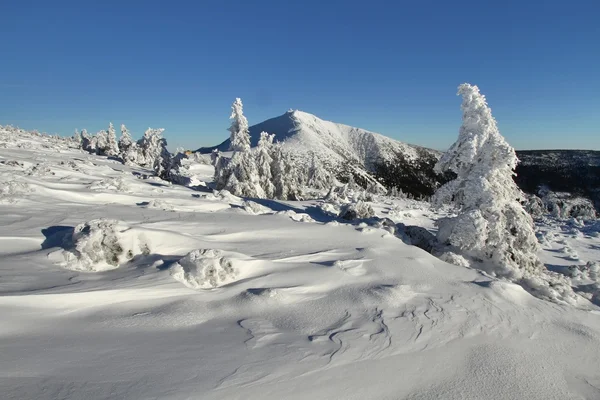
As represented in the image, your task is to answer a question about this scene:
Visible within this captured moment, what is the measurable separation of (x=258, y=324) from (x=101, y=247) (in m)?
3.82

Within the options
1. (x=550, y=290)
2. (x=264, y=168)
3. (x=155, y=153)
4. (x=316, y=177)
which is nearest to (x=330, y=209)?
(x=550, y=290)

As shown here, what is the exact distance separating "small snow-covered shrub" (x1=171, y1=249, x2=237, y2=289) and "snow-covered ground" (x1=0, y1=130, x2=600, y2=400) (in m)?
0.03

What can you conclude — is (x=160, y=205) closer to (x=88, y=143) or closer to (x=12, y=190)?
(x=12, y=190)

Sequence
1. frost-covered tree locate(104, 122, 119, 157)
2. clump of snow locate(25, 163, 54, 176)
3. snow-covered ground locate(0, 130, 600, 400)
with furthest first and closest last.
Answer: frost-covered tree locate(104, 122, 119, 157) < clump of snow locate(25, 163, 54, 176) < snow-covered ground locate(0, 130, 600, 400)

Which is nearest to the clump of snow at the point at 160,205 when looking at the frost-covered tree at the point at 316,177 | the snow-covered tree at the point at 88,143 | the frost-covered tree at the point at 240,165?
the frost-covered tree at the point at 240,165

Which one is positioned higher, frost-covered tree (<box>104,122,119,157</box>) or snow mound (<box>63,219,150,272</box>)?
frost-covered tree (<box>104,122,119,157</box>)

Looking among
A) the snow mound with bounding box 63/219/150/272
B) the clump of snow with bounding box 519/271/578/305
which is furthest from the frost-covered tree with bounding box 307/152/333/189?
the snow mound with bounding box 63/219/150/272

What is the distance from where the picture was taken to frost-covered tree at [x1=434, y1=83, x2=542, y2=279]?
11812mm

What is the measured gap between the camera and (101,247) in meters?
6.56

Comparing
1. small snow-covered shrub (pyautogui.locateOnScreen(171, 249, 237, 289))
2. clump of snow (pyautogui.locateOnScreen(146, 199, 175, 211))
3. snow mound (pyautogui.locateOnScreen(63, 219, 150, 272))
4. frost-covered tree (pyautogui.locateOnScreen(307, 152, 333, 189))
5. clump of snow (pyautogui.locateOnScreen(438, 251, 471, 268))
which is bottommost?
clump of snow (pyautogui.locateOnScreen(438, 251, 471, 268))

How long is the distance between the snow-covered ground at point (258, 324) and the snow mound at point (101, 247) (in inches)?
1.1

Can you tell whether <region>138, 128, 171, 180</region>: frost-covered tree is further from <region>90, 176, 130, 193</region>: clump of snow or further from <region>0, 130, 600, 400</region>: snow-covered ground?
<region>0, 130, 600, 400</region>: snow-covered ground

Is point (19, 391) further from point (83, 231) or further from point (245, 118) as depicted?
point (245, 118)

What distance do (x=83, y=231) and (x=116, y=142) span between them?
198 feet
